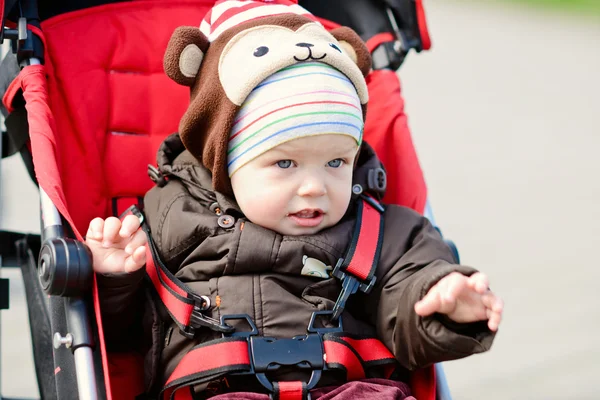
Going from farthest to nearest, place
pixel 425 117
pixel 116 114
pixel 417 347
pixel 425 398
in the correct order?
1. pixel 425 117
2. pixel 116 114
3. pixel 425 398
4. pixel 417 347

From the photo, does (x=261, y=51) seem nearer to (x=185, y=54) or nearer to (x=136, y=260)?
(x=185, y=54)

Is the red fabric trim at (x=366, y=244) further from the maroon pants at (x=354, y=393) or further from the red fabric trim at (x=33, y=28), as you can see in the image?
the red fabric trim at (x=33, y=28)

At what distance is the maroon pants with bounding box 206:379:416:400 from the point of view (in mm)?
1847

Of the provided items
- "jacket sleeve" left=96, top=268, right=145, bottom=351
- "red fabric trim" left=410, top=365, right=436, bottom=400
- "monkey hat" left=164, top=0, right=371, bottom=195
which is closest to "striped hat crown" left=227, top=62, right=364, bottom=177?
"monkey hat" left=164, top=0, right=371, bottom=195

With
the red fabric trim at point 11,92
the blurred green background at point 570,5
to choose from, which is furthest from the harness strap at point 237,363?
the blurred green background at point 570,5

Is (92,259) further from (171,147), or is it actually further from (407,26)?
(407,26)

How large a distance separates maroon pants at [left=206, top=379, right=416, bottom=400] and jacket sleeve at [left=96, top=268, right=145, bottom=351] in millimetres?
305

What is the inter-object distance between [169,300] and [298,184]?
382 mm

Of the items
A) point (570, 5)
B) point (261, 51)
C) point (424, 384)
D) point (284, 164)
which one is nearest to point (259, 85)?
point (261, 51)

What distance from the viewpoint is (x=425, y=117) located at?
6.21m

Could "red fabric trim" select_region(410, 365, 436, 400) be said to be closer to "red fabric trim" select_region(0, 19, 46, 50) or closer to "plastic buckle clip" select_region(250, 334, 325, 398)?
"plastic buckle clip" select_region(250, 334, 325, 398)

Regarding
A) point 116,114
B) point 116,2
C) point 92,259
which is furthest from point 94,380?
point 116,2

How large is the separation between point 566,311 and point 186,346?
2.44 meters

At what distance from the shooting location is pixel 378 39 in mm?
2668
